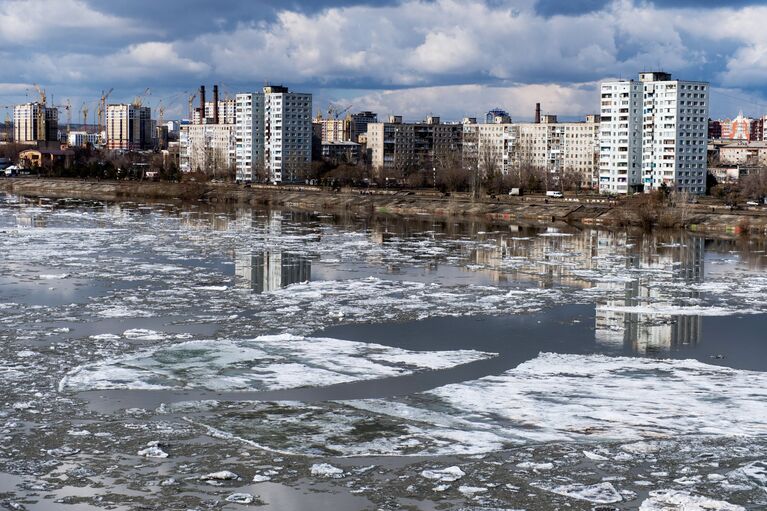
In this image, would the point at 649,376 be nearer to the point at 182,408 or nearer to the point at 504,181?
the point at 182,408

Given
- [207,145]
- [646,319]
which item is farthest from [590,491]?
[207,145]

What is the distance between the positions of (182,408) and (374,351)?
166 inches

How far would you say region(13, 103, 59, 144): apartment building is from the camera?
167750 millimetres

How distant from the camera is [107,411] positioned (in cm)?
1154

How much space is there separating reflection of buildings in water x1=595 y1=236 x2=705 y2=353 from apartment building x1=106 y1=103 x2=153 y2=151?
157957 millimetres

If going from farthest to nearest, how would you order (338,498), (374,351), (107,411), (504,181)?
(504,181) < (374,351) < (107,411) < (338,498)

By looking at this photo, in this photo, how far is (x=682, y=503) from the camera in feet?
28.7

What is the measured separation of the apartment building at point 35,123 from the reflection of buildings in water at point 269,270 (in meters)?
146

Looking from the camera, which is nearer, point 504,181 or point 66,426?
point 66,426

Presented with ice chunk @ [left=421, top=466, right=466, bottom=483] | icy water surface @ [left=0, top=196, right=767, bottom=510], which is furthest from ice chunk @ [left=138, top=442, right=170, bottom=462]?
→ ice chunk @ [left=421, top=466, right=466, bottom=483]

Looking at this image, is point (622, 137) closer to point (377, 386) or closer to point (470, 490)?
point (377, 386)

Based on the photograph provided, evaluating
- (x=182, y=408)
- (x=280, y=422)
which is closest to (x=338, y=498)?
(x=280, y=422)

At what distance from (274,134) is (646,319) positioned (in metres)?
77.8

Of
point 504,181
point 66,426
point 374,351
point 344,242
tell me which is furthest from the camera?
point 504,181
